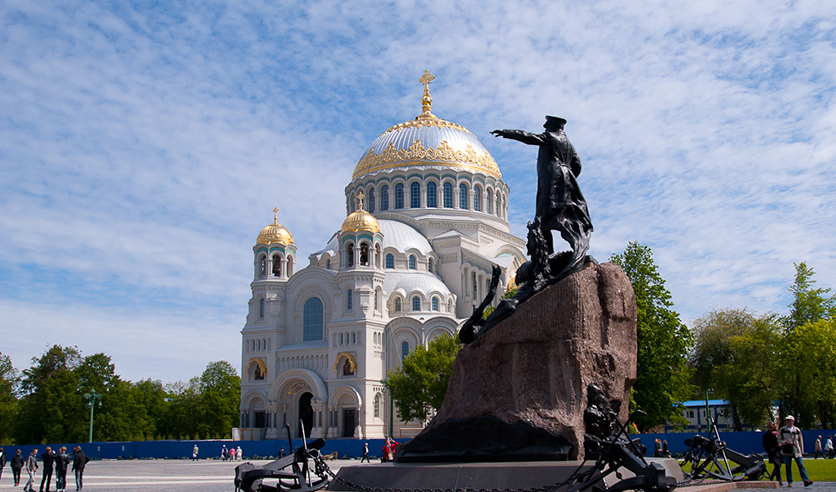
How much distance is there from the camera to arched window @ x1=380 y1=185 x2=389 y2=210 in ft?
172

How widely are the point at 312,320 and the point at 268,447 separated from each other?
1195cm

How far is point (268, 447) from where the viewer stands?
115 feet

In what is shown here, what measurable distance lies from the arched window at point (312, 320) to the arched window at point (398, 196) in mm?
9454

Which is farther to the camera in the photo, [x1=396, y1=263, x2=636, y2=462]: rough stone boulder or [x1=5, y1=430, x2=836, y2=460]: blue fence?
[x1=5, y1=430, x2=836, y2=460]: blue fence

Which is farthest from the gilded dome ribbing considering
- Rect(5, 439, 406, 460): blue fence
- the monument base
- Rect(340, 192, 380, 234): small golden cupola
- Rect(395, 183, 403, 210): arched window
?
the monument base

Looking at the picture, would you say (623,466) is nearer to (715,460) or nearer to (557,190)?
(715,460)

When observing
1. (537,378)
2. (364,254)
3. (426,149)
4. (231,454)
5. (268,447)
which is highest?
(426,149)

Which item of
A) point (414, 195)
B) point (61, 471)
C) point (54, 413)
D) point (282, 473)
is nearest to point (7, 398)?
point (54, 413)

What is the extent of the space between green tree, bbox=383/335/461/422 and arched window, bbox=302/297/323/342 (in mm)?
10434

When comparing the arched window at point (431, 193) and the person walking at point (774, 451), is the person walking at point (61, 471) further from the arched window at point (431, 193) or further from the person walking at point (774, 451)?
the arched window at point (431, 193)

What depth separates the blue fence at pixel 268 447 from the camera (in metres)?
27.9

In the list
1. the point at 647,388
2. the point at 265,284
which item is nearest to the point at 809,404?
the point at 647,388

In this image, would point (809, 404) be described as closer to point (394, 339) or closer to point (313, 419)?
point (394, 339)

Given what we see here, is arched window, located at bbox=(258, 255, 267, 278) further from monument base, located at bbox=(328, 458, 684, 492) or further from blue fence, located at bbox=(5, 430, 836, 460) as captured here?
monument base, located at bbox=(328, 458, 684, 492)
